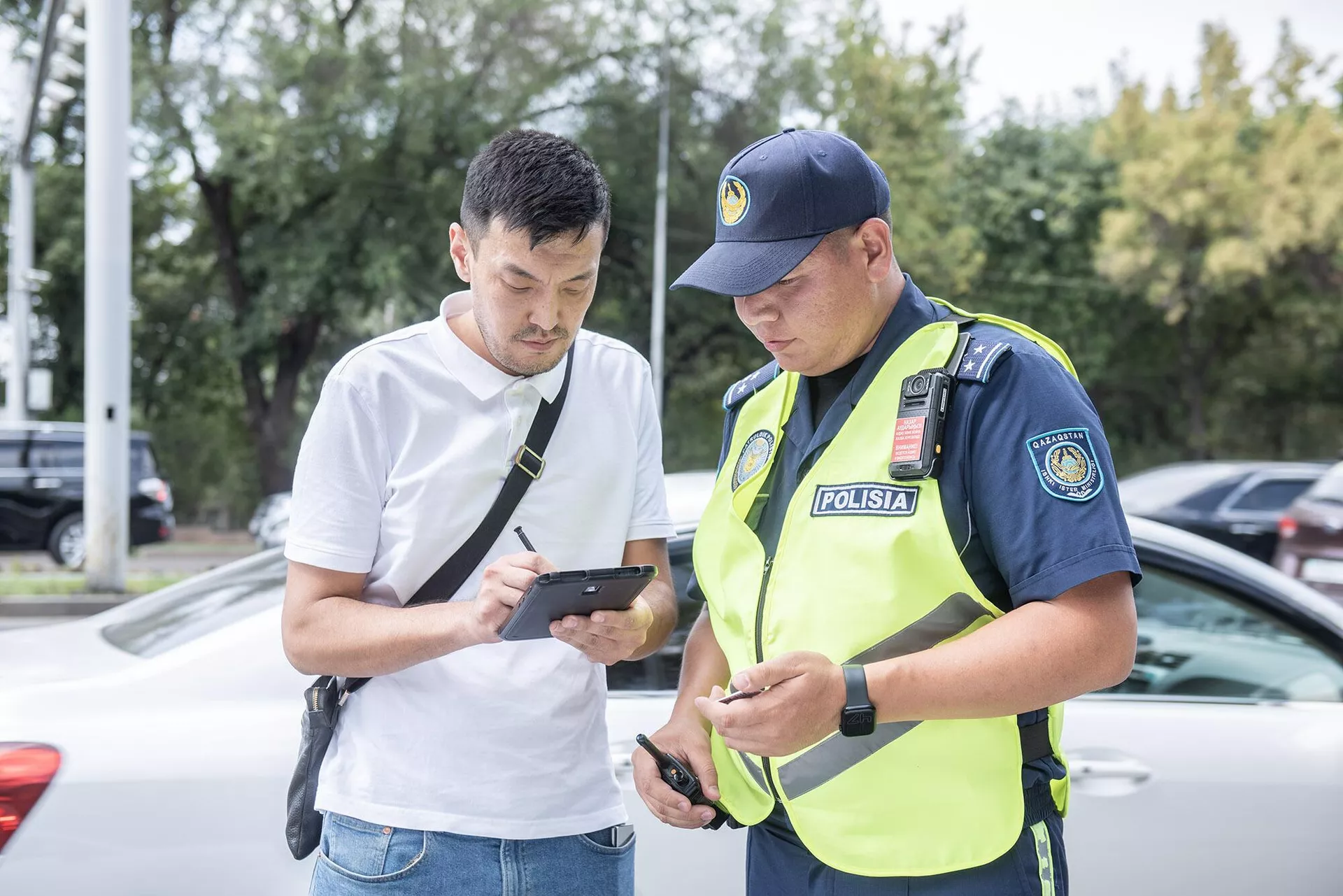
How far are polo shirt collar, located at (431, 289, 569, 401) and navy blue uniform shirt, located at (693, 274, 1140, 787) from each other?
1.98ft

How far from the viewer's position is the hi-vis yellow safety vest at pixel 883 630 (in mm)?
1498

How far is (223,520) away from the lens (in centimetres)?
2503

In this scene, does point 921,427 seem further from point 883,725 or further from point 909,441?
point 883,725

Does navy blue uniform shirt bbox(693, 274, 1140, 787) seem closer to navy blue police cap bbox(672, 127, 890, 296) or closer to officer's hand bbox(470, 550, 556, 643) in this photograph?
navy blue police cap bbox(672, 127, 890, 296)

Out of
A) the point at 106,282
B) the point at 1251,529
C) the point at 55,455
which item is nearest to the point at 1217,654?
the point at 1251,529

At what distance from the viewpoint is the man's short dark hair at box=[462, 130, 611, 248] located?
1707 millimetres

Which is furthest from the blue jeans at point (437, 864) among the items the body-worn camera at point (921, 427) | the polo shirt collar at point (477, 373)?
the body-worn camera at point (921, 427)

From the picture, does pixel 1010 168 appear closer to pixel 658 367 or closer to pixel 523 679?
pixel 658 367

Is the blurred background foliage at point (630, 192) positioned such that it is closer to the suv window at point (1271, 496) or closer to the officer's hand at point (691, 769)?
the suv window at point (1271, 496)

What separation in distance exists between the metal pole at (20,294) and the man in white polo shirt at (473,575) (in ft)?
46.9

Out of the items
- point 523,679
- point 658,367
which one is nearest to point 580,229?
point 523,679

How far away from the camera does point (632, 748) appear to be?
98.3 inches

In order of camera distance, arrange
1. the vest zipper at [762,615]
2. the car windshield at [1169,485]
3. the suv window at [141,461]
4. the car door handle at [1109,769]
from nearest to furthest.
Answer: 1. the vest zipper at [762,615]
2. the car door handle at [1109,769]
3. the car windshield at [1169,485]
4. the suv window at [141,461]

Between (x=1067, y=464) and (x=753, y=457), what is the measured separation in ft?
1.58
